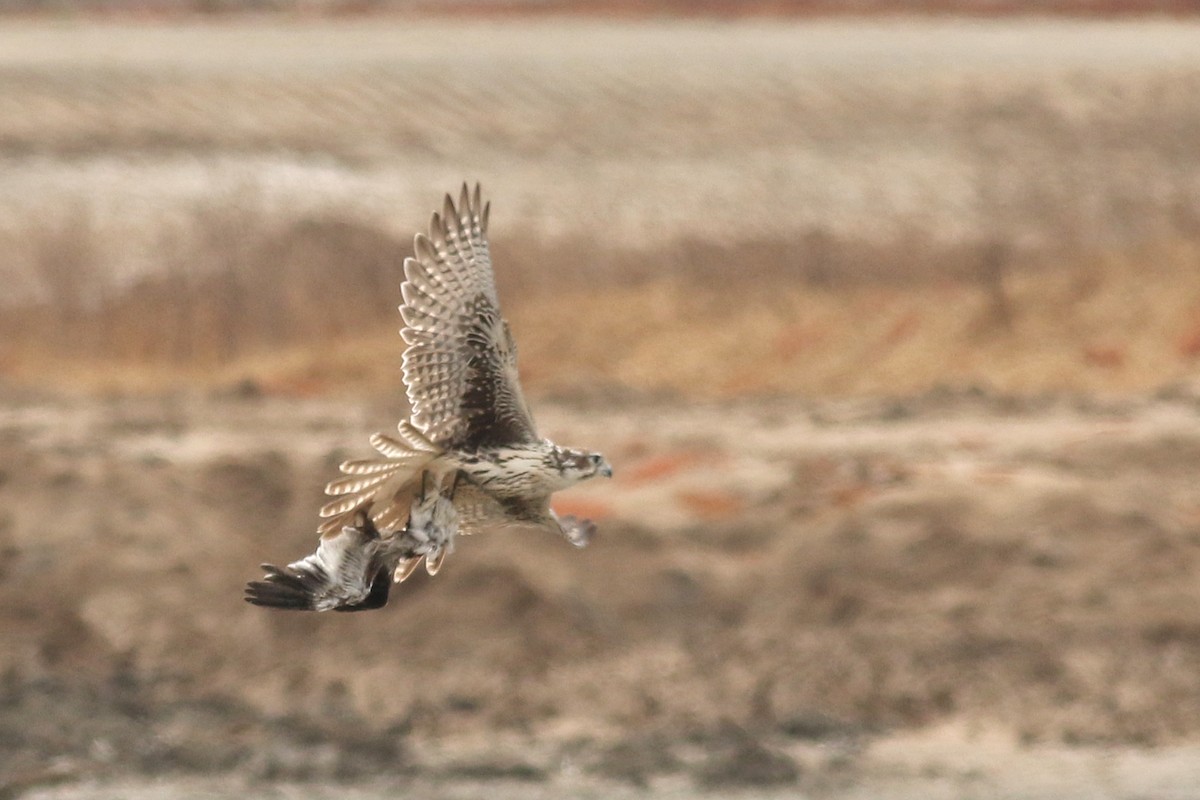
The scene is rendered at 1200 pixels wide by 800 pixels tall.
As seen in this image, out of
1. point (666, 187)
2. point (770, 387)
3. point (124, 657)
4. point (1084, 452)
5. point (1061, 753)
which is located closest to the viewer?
point (1061, 753)

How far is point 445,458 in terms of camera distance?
9.80 metres

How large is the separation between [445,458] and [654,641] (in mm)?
10817

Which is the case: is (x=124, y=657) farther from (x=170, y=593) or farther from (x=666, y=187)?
(x=666, y=187)

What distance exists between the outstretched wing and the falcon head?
26cm

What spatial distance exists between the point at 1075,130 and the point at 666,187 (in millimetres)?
5821

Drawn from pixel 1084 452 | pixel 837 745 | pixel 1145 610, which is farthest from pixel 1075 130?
pixel 837 745

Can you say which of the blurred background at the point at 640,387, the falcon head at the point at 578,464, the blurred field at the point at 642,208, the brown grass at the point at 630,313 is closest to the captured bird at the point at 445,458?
the falcon head at the point at 578,464

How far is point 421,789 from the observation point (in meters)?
19.2

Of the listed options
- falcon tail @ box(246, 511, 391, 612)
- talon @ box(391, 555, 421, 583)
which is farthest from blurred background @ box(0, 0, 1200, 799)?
falcon tail @ box(246, 511, 391, 612)

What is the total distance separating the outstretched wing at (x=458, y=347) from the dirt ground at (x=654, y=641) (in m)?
9.54

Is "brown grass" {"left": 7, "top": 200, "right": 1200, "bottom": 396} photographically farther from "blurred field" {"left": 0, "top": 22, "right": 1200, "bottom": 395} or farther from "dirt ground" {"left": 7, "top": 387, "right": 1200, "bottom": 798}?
"dirt ground" {"left": 7, "top": 387, "right": 1200, "bottom": 798}

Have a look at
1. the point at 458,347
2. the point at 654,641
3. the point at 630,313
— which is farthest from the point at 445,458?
the point at 630,313

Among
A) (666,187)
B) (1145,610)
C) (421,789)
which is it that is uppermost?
(666,187)

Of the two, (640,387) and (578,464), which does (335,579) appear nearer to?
(578,464)
